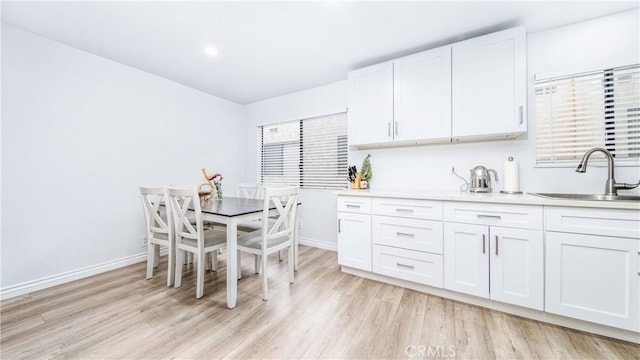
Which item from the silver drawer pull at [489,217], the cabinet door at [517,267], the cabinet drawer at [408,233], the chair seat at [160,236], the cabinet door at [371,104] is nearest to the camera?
the cabinet door at [517,267]

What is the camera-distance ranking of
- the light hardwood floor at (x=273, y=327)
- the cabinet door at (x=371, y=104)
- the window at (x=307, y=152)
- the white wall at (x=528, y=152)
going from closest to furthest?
1. the light hardwood floor at (x=273, y=327)
2. the white wall at (x=528, y=152)
3. the cabinet door at (x=371, y=104)
4. the window at (x=307, y=152)

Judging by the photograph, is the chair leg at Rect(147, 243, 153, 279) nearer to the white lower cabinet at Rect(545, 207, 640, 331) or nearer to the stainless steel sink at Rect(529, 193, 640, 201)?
the white lower cabinet at Rect(545, 207, 640, 331)

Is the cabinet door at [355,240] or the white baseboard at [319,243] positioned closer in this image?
the cabinet door at [355,240]

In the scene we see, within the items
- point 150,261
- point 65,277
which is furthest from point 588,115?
point 65,277

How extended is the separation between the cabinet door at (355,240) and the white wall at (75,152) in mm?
2471

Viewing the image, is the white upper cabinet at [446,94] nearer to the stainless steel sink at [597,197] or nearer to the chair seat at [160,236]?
the stainless steel sink at [597,197]

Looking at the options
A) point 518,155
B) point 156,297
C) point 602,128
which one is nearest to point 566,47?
point 602,128

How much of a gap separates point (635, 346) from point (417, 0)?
108 inches

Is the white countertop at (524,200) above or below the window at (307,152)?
below

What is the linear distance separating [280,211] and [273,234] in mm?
217

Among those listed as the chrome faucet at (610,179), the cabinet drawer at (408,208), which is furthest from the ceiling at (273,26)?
the cabinet drawer at (408,208)

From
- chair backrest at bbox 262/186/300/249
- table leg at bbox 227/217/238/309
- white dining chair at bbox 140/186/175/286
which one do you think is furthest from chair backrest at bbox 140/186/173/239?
chair backrest at bbox 262/186/300/249

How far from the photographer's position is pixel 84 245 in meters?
2.52

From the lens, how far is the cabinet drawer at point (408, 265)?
6.83 ft
